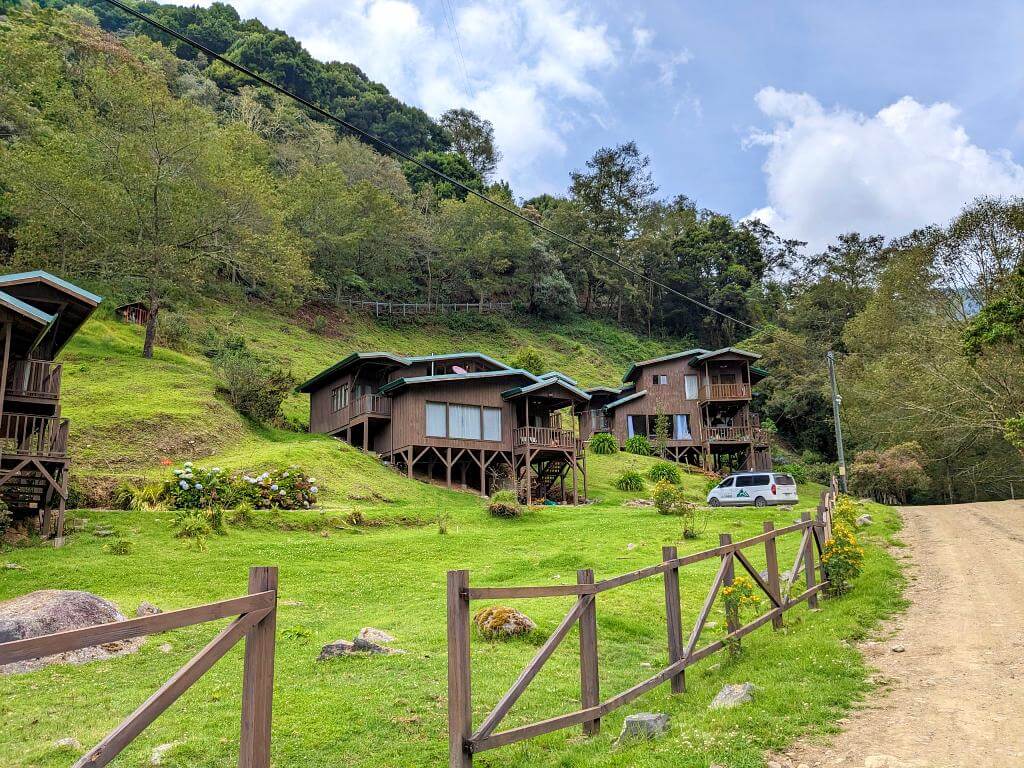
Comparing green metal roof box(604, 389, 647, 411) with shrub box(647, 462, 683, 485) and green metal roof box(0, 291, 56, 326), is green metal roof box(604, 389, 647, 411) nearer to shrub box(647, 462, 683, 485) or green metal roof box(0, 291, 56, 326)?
shrub box(647, 462, 683, 485)

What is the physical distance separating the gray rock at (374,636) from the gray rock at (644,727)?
418 centimetres

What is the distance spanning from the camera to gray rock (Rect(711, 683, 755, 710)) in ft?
19.8

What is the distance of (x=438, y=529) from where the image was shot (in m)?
19.3

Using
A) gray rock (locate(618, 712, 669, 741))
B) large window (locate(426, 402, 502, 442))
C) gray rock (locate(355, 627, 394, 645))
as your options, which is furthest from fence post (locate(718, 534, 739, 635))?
large window (locate(426, 402, 502, 442))

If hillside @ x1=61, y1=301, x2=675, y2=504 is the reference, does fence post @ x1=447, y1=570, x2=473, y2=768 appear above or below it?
below

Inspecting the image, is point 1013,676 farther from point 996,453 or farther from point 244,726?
point 996,453

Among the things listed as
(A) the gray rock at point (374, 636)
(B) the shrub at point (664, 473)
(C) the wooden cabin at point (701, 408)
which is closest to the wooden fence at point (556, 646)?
(A) the gray rock at point (374, 636)

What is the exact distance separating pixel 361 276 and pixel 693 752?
5775cm

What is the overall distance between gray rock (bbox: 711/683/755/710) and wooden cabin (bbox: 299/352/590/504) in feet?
72.1

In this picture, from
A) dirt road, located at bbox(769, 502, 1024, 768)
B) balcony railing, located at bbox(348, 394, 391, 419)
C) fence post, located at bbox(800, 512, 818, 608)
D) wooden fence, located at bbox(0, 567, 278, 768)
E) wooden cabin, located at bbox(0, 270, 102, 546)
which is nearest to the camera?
wooden fence, located at bbox(0, 567, 278, 768)

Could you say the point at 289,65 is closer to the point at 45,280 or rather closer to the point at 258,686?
the point at 45,280

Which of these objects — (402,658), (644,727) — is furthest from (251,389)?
(644,727)

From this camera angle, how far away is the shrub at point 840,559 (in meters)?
11.0

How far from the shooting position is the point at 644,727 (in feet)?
17.8
